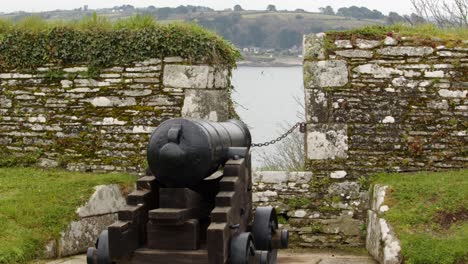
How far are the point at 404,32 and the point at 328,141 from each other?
5.08ft

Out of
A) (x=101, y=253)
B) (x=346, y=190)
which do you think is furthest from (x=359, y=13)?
(x=101, y=253)

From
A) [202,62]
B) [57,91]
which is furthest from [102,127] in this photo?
[202,62]

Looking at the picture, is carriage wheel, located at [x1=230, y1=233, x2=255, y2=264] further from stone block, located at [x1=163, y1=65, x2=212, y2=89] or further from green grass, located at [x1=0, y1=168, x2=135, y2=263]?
stone block, located at [x1=163, y1=65, x2=212, y2=89]

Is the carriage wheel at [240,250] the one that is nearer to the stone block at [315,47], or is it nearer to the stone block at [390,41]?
the stone block at [315,47]

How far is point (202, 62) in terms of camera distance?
864cm

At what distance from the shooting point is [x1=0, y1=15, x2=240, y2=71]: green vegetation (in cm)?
867

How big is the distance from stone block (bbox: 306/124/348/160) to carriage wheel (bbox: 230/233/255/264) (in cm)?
348

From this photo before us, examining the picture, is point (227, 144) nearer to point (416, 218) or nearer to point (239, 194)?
point (239, 194)

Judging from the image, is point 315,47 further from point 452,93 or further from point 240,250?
point 240,250

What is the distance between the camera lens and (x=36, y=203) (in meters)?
7.38

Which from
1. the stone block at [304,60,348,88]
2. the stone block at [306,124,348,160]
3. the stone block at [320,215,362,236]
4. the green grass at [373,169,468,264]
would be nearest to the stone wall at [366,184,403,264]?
the green grass at [373,169,468,264]

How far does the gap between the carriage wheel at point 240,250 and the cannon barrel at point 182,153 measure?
1.61 feet

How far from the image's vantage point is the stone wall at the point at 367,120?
8352 millimetres

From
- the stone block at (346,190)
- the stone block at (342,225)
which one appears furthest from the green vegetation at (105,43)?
the stone block at (342,225)
